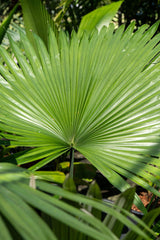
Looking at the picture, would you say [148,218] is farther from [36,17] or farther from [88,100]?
[36,17]

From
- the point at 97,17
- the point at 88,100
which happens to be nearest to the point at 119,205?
the point at 88,100

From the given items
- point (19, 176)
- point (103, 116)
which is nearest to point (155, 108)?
point (103, 116)

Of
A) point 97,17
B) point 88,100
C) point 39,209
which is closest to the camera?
point 39,209

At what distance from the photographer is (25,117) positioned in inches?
30.8

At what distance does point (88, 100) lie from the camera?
84 cm

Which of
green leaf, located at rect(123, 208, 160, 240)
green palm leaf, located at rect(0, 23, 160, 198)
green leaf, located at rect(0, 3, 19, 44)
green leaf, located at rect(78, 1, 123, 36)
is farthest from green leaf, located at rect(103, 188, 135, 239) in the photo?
green leaf, located at rect(78, 1, 123, 36)

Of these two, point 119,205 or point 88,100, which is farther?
point 88,100

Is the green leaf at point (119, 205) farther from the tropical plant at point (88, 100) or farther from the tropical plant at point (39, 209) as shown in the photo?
the tropical plant at point (88, 100)

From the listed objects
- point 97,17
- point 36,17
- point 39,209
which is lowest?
point 39,209

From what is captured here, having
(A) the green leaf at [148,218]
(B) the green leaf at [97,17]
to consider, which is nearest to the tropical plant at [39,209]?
(A) the green leaf at [148,218]

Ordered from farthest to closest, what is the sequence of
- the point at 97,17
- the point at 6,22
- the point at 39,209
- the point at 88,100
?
the point at 97,17
the point at 6,22
the point at 88,100
the point at 39,209

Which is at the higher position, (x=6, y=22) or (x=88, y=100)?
(x=6, y=22)

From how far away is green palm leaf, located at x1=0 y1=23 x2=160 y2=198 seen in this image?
72 centimetres

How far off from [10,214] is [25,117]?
20.2 inches
